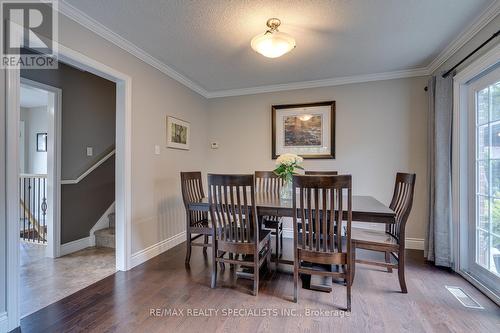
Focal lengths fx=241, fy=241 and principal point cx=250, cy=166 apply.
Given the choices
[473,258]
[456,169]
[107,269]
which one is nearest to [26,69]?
[107,269]

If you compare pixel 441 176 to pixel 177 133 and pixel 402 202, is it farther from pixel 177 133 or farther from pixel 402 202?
pixel 177 133

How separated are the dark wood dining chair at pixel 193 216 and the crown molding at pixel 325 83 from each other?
176 cm

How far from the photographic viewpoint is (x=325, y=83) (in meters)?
3.58

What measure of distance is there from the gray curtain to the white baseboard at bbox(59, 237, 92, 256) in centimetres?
428

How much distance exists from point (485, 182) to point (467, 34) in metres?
1.40

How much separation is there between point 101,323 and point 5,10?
2188 millimetres

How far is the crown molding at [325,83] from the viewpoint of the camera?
320 cm

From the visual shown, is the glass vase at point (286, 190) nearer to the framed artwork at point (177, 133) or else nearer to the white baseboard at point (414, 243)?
the framed artwork at point (177, 133)

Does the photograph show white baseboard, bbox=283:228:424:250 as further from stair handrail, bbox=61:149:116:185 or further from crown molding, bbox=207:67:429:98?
stair handrail, bbox=61:149:116:185

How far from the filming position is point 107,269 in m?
2.54

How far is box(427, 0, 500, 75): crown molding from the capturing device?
6.32 feet

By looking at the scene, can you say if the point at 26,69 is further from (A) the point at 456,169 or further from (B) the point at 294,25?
(A) the point at 456,169

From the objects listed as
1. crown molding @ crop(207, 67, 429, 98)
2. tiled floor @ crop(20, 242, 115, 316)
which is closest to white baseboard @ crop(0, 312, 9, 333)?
tiled floor @ crop(20, 242, 115, 316)

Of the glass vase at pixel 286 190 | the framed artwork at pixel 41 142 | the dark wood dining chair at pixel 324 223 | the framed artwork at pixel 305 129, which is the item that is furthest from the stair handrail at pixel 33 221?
the dark wood dining chair at pixel 324 223
